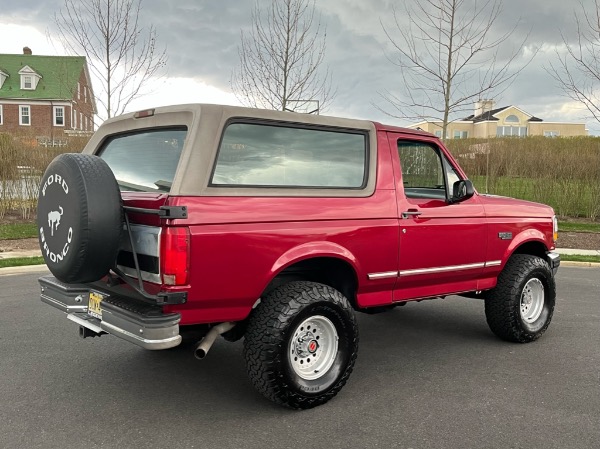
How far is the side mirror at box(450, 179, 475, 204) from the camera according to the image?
4547 mm

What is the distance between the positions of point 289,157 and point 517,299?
8.90 feet

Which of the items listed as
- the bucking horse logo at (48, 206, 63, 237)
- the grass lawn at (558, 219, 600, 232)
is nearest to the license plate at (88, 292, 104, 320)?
the bucking horse logo at (48, 206, 63, 237)

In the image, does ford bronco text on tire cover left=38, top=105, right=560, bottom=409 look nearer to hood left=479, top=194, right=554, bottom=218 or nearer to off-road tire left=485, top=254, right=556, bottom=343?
hood left=479, top=194, right=554, bottom=218

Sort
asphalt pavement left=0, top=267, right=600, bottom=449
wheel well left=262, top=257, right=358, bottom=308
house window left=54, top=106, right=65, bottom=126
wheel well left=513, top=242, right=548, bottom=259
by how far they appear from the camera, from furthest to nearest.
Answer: house window left=54, top=106, right=65, bottom=126 < wheel well left=513, top=242, right=548, bottom=259 < wheel well left=262, top=257, right=358, bottom=308 < asphalt pavement left=0, top=267, right=600, bottom=449

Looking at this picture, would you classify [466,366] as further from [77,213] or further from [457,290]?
[77,213]

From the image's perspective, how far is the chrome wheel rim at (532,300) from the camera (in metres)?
5.28

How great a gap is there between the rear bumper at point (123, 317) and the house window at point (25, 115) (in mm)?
46816

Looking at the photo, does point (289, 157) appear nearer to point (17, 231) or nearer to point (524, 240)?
point (524, 240)

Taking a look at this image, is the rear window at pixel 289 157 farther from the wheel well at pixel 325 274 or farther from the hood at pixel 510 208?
the hood at pixel 510 208

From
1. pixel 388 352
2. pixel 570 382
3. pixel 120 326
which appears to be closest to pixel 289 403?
pixel 120 326

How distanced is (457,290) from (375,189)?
1.34 metres

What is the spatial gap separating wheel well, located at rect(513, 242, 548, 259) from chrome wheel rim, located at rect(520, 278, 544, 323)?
343 mm

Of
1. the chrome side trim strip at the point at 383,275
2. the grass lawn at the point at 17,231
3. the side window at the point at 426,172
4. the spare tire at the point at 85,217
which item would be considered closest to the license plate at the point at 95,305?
the spare tire at the point at 85,217

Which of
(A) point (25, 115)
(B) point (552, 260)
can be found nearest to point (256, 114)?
(B) point (552, 260)
